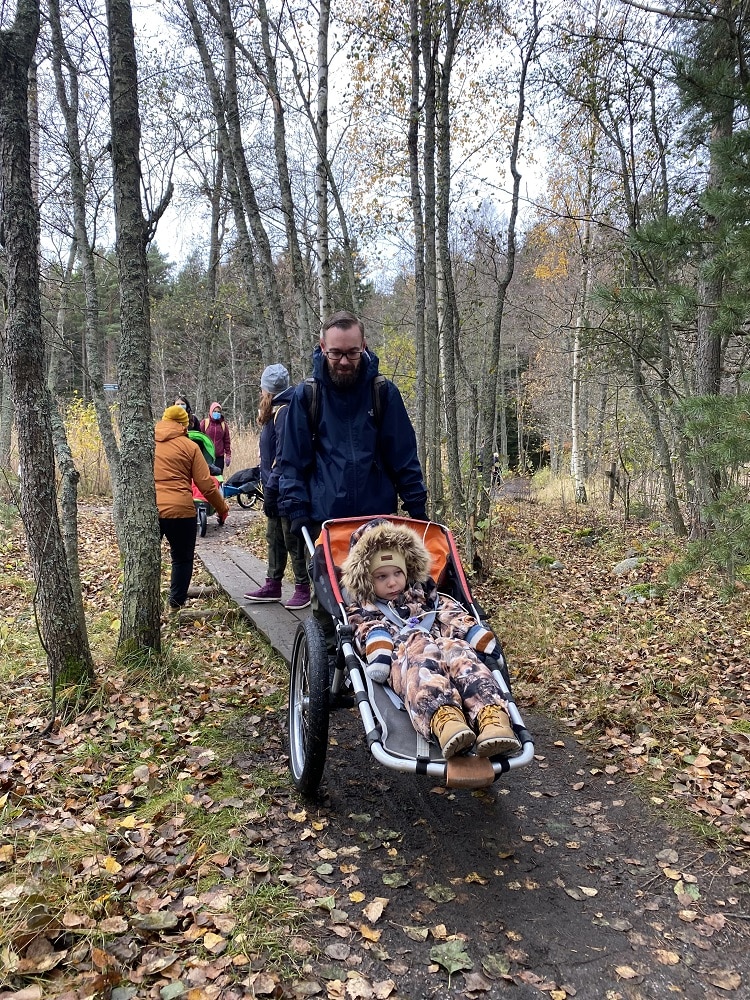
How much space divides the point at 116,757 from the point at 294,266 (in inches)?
332

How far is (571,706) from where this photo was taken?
4.85 m

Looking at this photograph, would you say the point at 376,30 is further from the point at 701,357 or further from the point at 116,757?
the point at 116,757

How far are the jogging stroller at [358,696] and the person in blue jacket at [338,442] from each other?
0.80 ft

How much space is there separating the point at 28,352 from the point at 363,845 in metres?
3.35

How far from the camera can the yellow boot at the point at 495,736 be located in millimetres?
2594

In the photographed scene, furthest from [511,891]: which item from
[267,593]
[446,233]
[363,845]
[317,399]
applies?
[446,233]

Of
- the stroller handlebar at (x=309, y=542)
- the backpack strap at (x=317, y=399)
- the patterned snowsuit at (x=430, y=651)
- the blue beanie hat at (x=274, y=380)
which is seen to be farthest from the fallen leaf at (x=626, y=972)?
the blue beanie hat at (x=274, y=380)

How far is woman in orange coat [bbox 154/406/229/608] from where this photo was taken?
20.4 ft

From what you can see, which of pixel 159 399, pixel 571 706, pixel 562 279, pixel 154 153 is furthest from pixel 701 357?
pixel 159 399

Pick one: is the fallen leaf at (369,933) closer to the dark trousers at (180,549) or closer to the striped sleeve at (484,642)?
the striped sleeve at (484,642)

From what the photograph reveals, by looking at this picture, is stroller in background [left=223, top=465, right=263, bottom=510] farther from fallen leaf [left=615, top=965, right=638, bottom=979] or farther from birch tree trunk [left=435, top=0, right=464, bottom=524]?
fallen leaf [left=615, top=965, right=638, bottom=979]

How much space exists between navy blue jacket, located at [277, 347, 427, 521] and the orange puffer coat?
8.19 feet

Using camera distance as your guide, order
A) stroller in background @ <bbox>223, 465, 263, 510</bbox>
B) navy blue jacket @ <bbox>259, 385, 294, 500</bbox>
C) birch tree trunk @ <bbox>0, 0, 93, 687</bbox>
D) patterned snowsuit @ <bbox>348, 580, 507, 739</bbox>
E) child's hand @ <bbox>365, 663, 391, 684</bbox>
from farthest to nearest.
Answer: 1. stroller in background @ <bbox>223, 465, 263, 510</bbox>
2. navy blue jacket @ <bbox>259, 385, 294, 500</bbox>
3. birch tree trunk @ <bbox>0, 0, 93, 687</bbox>
4. child's hand @ <bbox>365, 663, 391, 684</bbox>
5. patterned snowsuit @ <bbox>348, 580, 507, 739</bbox>

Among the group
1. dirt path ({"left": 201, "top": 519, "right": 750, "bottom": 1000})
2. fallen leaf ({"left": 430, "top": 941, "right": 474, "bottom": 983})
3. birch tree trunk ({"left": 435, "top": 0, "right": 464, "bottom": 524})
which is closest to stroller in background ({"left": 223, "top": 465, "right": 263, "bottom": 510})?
birch tree trunk ({"left": 435, "top": 0, "right": 464, "bottom": 524})
